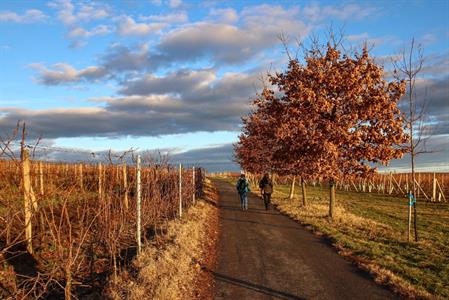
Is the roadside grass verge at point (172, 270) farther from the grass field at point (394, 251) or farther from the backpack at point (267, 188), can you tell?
the backpack at point (267, 188)

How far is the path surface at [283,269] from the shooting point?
324 inches

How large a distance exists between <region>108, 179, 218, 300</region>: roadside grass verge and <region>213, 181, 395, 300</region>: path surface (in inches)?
15.6

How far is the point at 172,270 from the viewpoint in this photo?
910 centimetres

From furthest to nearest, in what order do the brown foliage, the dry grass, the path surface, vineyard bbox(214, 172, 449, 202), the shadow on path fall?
1. vineyard bbox(214, 172, 449, 202)
2. the brown foliage
3. the dry grass
4. the path surface
5. the shadow on path

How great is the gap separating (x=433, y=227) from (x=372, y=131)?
27.8ft

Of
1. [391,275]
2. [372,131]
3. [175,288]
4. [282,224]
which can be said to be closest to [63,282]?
[175,288]

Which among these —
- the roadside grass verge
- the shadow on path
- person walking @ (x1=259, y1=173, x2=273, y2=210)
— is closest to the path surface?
the shadow on path

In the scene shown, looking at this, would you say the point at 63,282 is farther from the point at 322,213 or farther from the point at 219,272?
the point at 322,213

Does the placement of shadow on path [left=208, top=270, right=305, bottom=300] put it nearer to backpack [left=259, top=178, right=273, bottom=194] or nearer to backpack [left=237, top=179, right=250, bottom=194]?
backpack [left=237, top=179, right=250, bottom=194]

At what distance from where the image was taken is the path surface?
324 inches

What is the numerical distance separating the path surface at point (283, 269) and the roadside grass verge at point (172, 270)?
0.40 meters

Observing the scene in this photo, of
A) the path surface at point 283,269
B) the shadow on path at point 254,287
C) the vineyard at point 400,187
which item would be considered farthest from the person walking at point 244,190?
the vineyard at point 400,187

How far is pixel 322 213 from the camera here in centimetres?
2056

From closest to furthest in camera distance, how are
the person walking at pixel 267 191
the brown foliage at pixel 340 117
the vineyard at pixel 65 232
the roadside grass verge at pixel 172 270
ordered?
the vineyard at pixel 65 232 → the roadside grass verge at pixel 172 270 → the brown foliage at pixel 340 117 → the person walking at pixel 267 191
